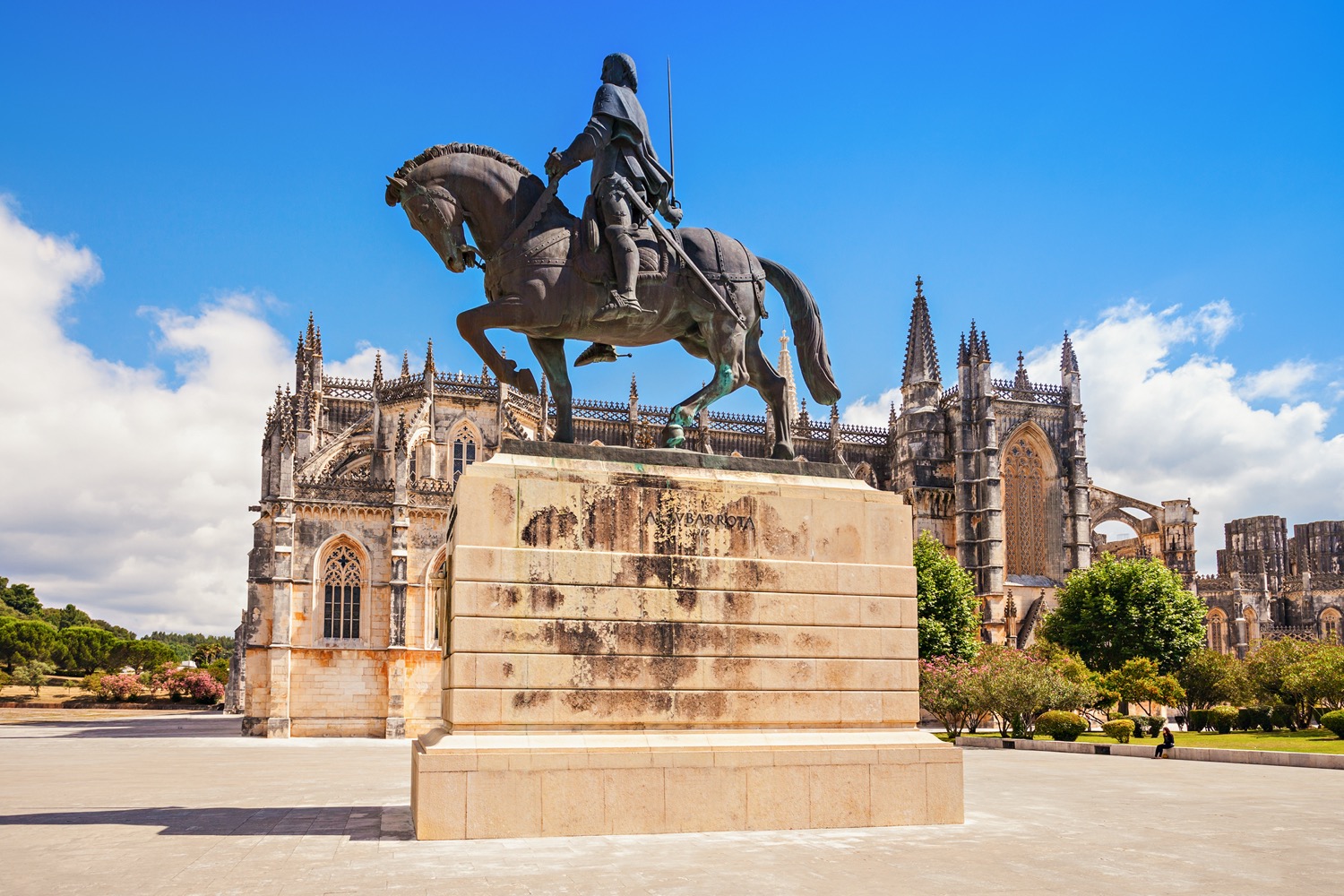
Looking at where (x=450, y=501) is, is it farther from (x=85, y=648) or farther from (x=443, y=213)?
(x=85, y=648)

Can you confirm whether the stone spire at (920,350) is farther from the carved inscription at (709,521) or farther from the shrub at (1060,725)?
the carved inscription at (709,521)

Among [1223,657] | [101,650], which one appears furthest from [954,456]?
[101,650]

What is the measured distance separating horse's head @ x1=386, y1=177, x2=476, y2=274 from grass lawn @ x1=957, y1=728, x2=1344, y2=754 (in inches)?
844

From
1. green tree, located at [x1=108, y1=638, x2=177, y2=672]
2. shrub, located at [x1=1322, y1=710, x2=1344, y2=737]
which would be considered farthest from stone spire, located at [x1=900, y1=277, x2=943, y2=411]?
green tree, located at [x1=108, y1=638, x2=177, y2=672]

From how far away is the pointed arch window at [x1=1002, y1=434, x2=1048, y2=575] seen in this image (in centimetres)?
6488

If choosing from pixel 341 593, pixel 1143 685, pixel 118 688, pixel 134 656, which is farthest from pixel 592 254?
pixel 134 656

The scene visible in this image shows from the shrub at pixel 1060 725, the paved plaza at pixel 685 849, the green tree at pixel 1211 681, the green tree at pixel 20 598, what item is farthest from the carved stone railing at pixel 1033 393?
the green tree at pixel 20 598

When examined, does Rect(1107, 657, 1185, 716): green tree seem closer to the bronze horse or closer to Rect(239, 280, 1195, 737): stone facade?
Rect(239, 280, 1195, 737): stone facade

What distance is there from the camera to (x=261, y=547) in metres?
45.0

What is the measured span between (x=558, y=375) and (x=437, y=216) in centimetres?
203

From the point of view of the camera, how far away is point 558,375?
1154 cm

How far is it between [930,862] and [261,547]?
135ft

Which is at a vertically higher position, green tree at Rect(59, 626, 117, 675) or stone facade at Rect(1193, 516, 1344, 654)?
stone facade at Rect(1193, 516, 1344, 654)

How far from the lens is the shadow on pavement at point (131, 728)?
130ft
